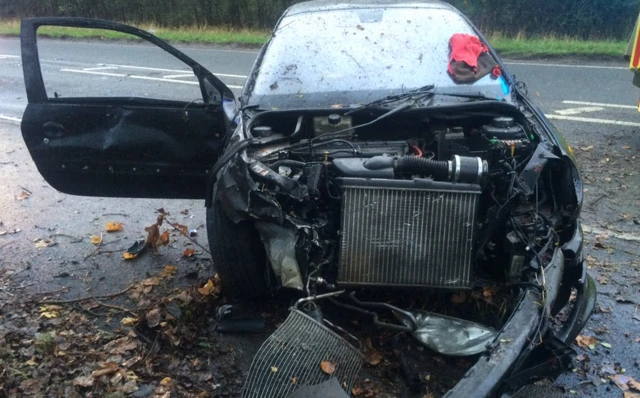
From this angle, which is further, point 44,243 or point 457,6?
point 457,6

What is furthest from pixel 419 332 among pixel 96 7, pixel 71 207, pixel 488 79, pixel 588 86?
pixel 96 7

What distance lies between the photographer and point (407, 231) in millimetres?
3086

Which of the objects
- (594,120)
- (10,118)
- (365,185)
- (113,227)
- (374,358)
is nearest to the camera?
(365,185)

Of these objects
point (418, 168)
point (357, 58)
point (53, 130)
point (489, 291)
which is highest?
point (357, 58)

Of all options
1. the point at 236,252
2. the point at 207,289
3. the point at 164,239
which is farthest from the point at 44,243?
the point at 236,252

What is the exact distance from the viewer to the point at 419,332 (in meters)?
3.20

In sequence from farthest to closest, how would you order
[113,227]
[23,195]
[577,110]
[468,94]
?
[577,110] < [23,195] < [113,227] < [468,94]

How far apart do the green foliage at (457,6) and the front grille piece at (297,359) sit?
13009 mm

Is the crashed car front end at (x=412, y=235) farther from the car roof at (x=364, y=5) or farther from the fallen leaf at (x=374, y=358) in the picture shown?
the car roof at (x=364, y=5)

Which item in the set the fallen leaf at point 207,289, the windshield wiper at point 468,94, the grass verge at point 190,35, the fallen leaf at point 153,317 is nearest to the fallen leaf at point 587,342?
the windshield wiper at point 468,94

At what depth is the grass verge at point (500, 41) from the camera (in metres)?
12.3

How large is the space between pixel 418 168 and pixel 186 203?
303cm

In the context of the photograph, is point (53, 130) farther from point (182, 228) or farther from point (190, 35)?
point (190, 35)

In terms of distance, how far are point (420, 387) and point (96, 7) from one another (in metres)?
21.5
